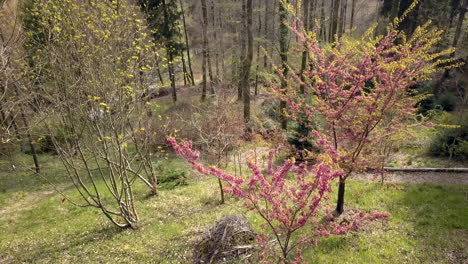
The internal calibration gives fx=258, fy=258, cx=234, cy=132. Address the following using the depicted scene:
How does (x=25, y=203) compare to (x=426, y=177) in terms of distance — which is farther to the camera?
(x=25, y=203)

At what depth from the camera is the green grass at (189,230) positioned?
5.74 meters

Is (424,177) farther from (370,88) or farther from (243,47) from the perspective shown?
(243,47)

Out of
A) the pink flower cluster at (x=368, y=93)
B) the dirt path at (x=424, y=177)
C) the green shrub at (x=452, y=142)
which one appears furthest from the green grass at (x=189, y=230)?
the green shrub at (x=452, y=142)

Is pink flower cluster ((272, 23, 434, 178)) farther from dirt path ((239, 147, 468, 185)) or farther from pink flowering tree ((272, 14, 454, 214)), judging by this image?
dirt path ((239, 147, 468, 185))

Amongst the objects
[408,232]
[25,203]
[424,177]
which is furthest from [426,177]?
[25,203]

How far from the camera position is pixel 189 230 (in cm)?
691

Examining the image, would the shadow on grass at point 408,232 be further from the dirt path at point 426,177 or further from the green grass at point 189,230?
the dirt path at point 426,177

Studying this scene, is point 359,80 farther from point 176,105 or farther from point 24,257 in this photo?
point 176,105

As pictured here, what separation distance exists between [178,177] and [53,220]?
4.32 meters

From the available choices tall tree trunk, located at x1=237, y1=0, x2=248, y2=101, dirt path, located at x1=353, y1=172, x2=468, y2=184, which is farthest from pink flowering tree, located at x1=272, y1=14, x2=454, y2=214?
tall tree trunk, located at x1=237, y1=0, x2=248, y2=101

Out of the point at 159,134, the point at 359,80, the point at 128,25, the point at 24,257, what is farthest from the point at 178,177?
the point at 359,80

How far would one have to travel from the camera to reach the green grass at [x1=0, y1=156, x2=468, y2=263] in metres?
5.74

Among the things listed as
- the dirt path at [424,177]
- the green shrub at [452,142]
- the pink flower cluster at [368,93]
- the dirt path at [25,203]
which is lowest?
the dirt path at [25,203]

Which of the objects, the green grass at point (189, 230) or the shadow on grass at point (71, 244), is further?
the shadow on grass at point (71, 244)
